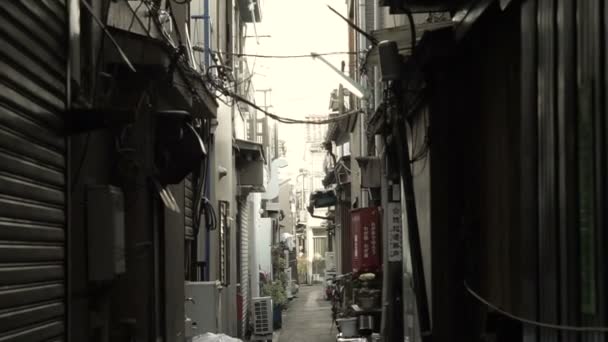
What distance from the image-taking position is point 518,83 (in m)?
5.52

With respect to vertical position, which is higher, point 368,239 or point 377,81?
point 377,81

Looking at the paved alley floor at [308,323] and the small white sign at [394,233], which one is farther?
the paved alley floor at [308,323]

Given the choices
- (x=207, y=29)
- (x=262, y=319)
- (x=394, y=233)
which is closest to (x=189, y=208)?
(x=394, y=233)

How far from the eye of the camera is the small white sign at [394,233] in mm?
11688

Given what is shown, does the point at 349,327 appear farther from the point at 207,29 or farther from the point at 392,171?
the point at 207,29

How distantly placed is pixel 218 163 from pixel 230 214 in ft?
9.22

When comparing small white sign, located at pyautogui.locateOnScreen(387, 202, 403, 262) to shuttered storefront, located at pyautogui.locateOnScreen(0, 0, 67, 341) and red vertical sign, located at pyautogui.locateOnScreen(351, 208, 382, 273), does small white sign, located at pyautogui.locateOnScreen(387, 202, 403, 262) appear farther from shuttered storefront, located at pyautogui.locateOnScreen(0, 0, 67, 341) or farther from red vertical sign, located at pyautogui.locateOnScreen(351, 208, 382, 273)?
shuttered storefront, located at pyautogui.locateOnScreen(0, 0, 67, 341)

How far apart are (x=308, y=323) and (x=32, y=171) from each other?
24863mm

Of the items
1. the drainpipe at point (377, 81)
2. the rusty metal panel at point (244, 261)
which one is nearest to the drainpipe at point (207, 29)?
the drainpipe at point (377, 81)

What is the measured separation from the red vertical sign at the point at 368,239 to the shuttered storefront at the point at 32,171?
890cm

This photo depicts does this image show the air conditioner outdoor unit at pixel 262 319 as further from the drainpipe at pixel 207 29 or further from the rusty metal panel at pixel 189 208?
the rusty metal panel at pixel 189 208

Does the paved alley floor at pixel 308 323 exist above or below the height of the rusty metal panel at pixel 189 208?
below

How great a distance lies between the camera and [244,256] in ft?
79.6

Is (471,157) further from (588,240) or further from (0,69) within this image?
(0,69)
